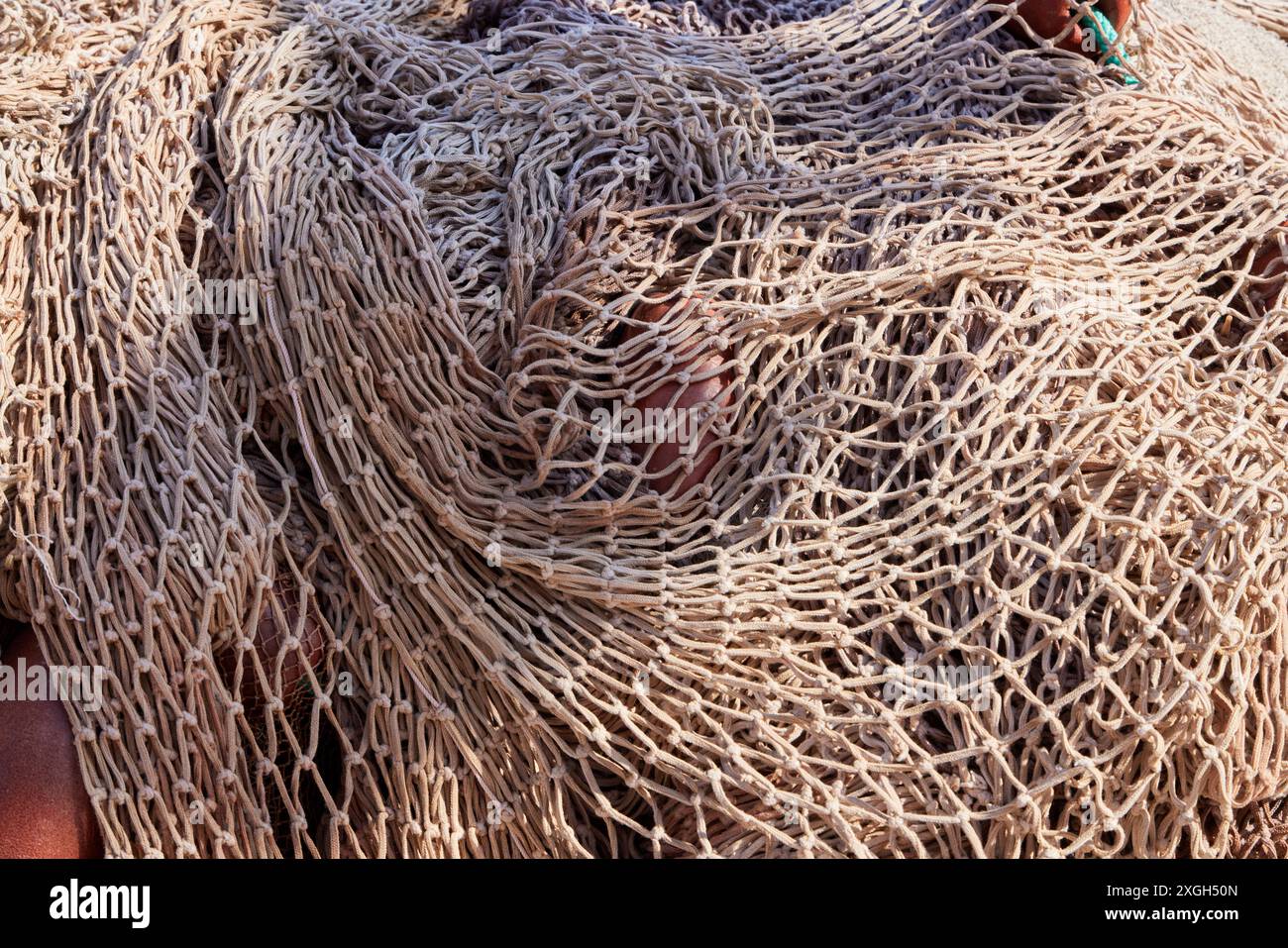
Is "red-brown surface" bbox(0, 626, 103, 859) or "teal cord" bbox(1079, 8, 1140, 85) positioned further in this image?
"teal cord" bbox(1079, 8, 1140, 85)

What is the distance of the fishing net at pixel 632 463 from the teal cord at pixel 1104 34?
130mm

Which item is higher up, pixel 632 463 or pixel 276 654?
pixel 632 463

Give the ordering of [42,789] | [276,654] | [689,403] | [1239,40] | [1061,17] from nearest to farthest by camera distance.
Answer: [42,789] → [276,654] → [689,403] → [1061,17] → [1239,40]

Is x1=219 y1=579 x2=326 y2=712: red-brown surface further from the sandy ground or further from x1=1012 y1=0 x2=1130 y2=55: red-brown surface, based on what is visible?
the sandy ground

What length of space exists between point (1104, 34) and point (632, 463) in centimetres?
131

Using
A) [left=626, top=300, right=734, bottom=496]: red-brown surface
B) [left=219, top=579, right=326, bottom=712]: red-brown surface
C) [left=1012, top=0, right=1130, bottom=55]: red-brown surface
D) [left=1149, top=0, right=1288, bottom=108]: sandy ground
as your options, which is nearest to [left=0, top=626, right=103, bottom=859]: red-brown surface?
[left=219, top=579, right=326, bottom=712]: red-brown surface

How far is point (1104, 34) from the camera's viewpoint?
7.05 ft

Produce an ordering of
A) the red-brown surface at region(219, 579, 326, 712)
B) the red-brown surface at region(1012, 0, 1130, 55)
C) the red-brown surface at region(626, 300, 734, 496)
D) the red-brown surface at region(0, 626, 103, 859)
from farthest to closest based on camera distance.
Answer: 1. the red-brown surface at region(1012, 0, 1130, 55)
2. the red-brown surface at region(626, 300, 734, 496)
3. the red-brown surface at region(219, 579, 326, 712)
4. the red-brown surface at region(0, 626, 103, 859)

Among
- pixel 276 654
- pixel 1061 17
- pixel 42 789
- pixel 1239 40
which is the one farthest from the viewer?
pixel 1239 40

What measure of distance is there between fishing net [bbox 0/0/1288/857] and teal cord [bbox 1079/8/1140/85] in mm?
130

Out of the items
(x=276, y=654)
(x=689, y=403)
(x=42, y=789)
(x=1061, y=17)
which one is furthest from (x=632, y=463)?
(x=1061, y=17)

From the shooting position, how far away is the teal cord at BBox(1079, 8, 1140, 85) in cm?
214

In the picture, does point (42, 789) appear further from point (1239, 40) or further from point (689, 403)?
point (1239, 40)
